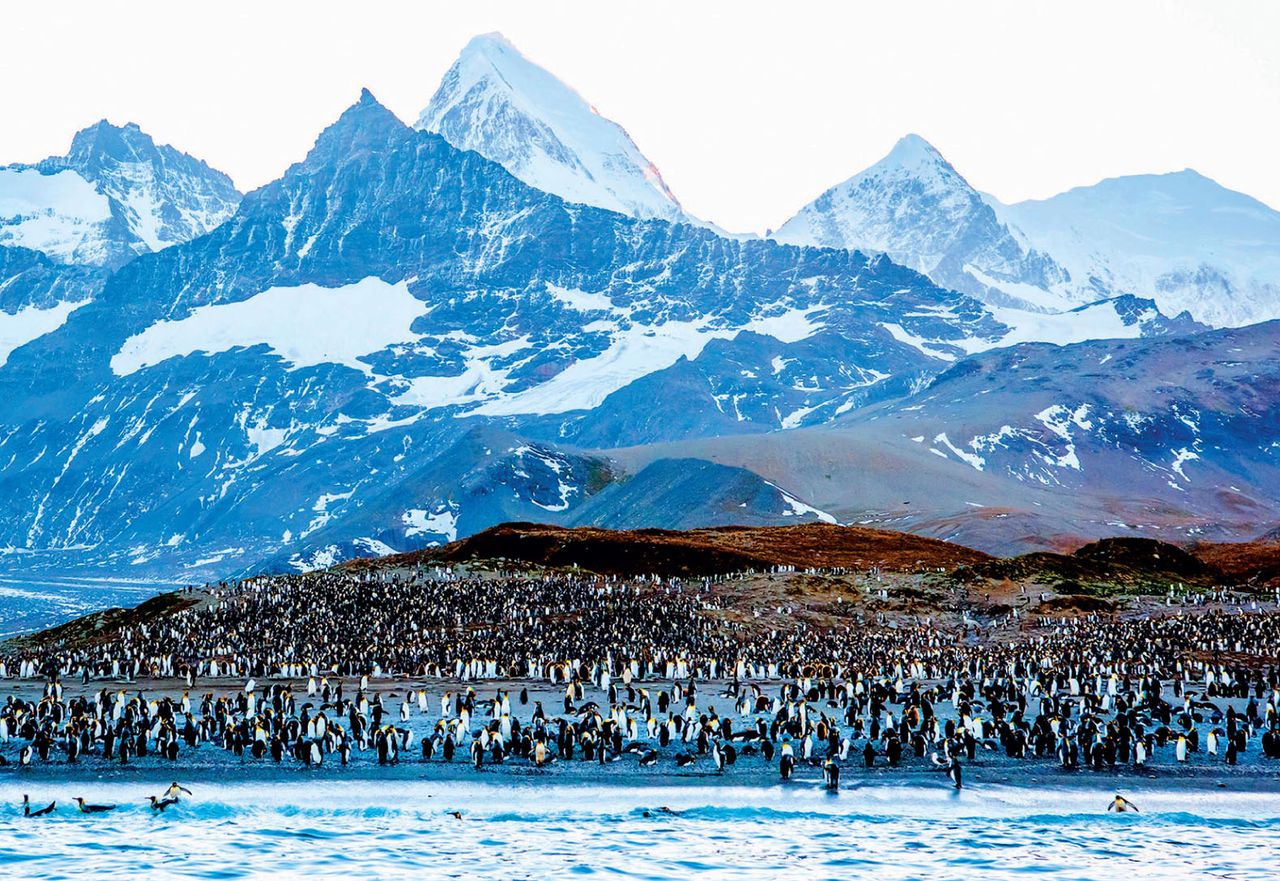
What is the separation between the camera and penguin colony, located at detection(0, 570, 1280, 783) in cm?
3572

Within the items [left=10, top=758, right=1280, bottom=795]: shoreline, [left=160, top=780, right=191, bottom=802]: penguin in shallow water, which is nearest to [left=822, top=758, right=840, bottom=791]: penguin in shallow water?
[left=10, top=758, right=1280, bottom=795]: shoreline

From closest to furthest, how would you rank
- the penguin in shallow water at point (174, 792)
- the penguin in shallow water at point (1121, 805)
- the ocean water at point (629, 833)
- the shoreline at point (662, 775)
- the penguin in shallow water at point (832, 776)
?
the ocean water at point (629, 833) → the penguin in shallow water at point (1121, 805) → the penguin in shallow water at point (174, 792) → the penguin in shallow water at point (832, 776) → the shoreline at point (662, 775)

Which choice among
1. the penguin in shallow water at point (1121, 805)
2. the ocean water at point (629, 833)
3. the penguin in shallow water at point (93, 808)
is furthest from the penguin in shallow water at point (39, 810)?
the penguin in shallow water at point (1121, 805)

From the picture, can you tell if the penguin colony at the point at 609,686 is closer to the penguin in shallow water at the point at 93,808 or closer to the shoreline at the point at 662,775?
the shoreline at the point at 662,775

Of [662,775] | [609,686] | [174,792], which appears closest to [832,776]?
[662,775]

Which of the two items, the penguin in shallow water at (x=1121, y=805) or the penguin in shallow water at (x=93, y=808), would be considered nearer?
the penguin in shallow water at (x=93, y=808)

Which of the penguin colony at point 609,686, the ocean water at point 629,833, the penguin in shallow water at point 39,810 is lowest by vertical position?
the ocean water at point 629,833

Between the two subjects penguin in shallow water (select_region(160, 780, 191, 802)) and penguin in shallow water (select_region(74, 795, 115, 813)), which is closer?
penguin in shallow water (select_region(74, 795, 115, 813))

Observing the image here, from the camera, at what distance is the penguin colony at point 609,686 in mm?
35719

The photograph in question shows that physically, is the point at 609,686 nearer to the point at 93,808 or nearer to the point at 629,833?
the point at 629,833

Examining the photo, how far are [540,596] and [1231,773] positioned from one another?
41.2 meters

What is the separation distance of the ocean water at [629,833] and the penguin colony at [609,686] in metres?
1.87

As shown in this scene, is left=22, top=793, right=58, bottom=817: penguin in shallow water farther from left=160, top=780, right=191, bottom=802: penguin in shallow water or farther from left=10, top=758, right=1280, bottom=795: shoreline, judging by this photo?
left=10, top=758, right=1280, bottom=795: shoreline

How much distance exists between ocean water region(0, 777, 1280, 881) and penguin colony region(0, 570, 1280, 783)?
6.15 feet
